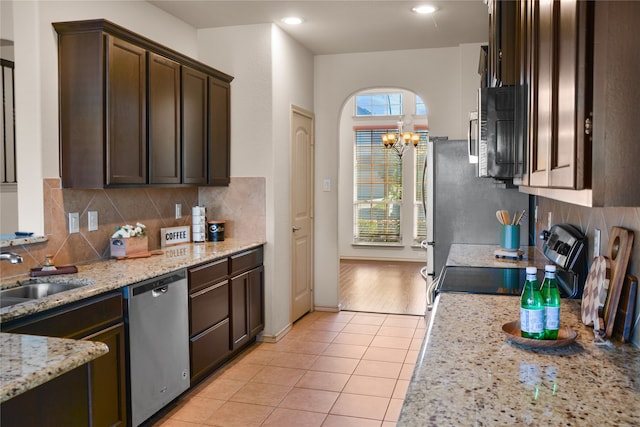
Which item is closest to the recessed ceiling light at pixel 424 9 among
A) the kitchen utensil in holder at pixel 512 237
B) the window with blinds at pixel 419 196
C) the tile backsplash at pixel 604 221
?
the kitchen utensil in holder at pixel 512 237

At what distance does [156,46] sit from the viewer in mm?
3645

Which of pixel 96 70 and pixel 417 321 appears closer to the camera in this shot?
pixel 96 70

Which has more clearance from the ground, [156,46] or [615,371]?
[156,46]

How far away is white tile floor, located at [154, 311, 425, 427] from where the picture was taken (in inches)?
128

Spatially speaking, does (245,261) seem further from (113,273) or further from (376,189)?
(376,189)

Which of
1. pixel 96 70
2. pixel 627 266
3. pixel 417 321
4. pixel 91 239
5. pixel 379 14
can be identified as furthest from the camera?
pixel 417 321

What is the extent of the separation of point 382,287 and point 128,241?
419cm

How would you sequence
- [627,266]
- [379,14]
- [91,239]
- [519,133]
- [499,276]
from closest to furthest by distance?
[627,266]
[519,133]
[499,276]
[91,239]
[379,14]

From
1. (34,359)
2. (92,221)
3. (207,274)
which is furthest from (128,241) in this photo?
(34,359)

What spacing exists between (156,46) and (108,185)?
1023 mm

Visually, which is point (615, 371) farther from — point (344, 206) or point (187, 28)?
point (344, 206)

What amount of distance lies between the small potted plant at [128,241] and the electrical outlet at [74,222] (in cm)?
25

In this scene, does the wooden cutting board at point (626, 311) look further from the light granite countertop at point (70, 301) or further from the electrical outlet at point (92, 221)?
the electrical outlet at point (92, 221)

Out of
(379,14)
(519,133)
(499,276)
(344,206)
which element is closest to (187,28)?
(379,14)
